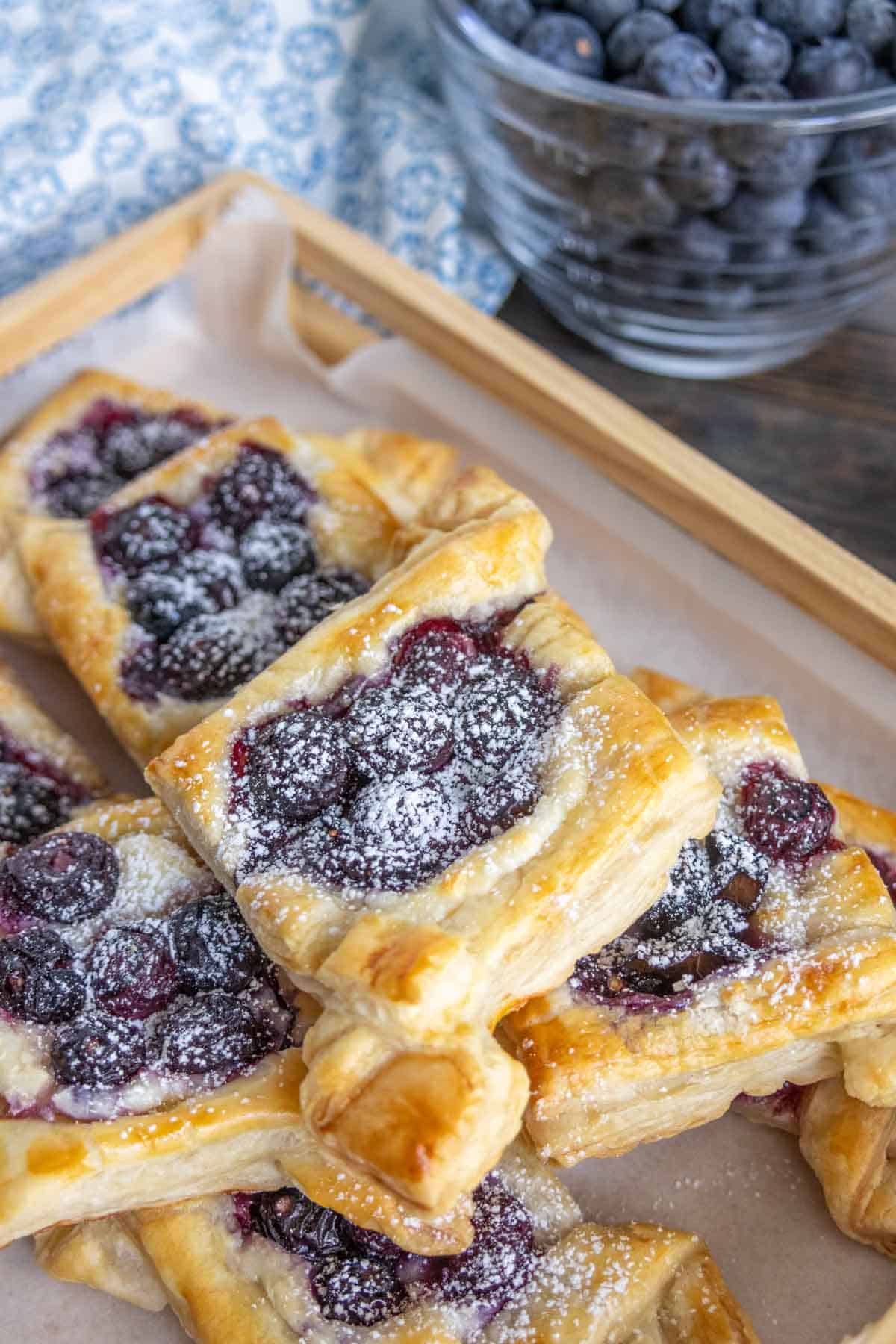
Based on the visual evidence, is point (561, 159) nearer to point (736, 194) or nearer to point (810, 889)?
point (736, 194)

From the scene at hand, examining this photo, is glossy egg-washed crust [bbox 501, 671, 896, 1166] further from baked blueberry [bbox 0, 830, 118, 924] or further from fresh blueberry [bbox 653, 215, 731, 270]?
fresh blueberry [bbox 653, 215, 731, 270]

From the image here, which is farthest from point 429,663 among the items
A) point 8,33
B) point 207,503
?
point 8,33

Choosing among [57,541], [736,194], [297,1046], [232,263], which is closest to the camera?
[297,1046]

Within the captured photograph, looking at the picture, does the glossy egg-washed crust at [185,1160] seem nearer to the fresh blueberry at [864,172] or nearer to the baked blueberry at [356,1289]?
the baked blueberry at [356,1289]

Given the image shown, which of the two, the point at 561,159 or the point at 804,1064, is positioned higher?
the point at 561,159

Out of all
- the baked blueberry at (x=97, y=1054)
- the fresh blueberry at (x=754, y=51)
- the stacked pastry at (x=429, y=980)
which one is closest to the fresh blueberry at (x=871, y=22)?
the fresh blueberry at (x=754, y=51)

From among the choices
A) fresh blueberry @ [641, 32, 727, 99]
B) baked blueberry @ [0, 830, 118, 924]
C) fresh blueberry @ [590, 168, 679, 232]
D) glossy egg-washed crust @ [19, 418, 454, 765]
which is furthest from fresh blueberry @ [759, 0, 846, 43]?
baked blueberry @ [0, 830, 118, 924]

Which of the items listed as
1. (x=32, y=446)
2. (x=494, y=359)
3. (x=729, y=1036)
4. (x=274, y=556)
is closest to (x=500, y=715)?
(x=729, y=1036)
